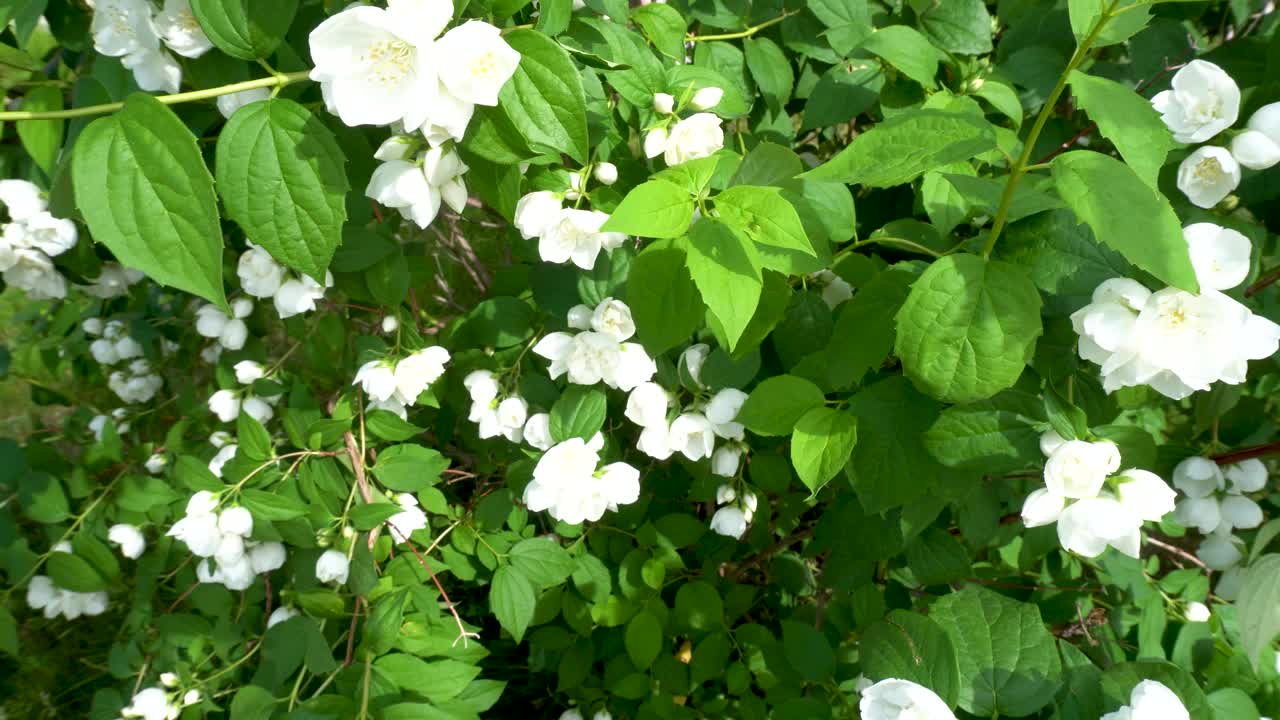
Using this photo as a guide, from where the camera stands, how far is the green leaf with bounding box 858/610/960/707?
1.06m

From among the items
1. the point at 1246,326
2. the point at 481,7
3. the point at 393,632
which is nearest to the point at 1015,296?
the point at 1246,326

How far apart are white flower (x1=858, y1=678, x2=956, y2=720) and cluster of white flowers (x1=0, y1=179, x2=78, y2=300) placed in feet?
5.97

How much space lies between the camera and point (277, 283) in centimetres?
146

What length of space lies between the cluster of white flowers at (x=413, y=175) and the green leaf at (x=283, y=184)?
14 centimetres

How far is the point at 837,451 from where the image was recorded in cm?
111

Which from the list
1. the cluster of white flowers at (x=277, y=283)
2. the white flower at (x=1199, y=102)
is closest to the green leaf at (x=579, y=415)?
the cluster of white flowers at (x=277, y=283)

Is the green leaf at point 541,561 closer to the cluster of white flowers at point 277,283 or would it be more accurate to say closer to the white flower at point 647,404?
the white flower at point 647,404

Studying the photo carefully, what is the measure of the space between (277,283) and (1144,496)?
1.46 m

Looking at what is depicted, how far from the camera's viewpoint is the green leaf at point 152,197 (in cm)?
83

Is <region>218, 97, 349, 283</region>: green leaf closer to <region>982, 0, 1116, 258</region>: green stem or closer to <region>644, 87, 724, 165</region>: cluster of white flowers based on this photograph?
<region>644, 87, 724, 165</region>: cluster of white flowers

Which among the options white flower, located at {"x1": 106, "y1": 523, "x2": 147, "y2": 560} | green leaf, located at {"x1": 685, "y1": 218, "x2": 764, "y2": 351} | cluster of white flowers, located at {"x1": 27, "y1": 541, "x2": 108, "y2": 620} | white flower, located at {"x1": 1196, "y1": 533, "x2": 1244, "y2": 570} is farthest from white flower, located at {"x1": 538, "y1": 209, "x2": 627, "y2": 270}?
cluster of white flowers, located at {"x1": 27, "y1": 541, "x2": 108, "y2": 620}

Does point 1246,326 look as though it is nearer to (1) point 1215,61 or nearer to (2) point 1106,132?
(2) point 1106,132

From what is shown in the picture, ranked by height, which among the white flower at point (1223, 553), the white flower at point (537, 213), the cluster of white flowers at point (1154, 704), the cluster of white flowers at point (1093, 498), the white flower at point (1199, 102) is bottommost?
the white flower at point (1223, 553)

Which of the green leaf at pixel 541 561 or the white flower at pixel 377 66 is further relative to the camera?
the green leaf at pixel 541 561
